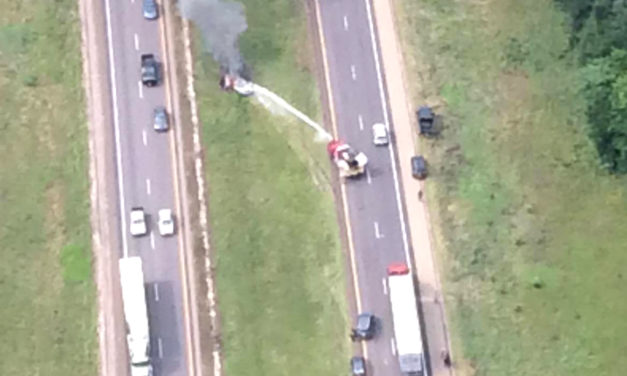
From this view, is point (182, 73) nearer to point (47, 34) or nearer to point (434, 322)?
point (47, 34)

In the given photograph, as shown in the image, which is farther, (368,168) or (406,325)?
(368,168)

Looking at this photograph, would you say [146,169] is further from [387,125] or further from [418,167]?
[418,167]

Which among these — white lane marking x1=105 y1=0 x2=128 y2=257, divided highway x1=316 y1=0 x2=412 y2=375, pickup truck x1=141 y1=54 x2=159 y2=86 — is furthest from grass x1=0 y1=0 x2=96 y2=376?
divided highway x1=316 y1=0 x2=412 y2=375

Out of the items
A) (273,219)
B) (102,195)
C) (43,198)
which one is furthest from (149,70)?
(273,219)

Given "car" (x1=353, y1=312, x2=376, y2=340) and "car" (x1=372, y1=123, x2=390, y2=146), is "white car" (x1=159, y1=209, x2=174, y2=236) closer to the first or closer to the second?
"car" (x1=353, y1=312, x2=376, y2=340)

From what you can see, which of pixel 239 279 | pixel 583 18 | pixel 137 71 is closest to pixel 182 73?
pixel 137 71

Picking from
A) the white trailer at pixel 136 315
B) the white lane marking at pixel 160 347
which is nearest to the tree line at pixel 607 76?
the white trailer at pixel 136 315
